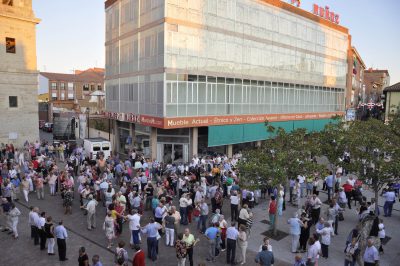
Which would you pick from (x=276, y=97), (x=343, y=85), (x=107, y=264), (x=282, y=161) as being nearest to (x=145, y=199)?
(x=107, y=264)

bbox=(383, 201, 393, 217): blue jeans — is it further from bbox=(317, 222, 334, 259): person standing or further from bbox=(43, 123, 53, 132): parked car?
bbox=(43, 123, 53, 132): parked car

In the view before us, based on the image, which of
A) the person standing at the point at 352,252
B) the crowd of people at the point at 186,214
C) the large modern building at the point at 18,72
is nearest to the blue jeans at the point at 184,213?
the crowd of people at the point at 186,214

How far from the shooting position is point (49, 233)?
12.0 metres

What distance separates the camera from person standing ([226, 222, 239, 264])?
464 inches

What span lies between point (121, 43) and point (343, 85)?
3392cm

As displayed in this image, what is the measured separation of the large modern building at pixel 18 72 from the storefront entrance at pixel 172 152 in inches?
636

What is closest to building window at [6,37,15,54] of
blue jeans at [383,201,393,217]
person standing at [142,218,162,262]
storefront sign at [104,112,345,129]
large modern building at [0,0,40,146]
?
large modern building at [0,0,40,146]

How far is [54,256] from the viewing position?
1234cm

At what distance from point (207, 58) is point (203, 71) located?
1.23 meters

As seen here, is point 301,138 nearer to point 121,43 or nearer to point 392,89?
point 121,43

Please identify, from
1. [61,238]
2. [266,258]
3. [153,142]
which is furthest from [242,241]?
[153,142]

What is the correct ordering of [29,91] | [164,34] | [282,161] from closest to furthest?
[282,161]
[164,34]
[29,91]

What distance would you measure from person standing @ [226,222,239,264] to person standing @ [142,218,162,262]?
253 centimetres

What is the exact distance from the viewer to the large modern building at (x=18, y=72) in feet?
111
